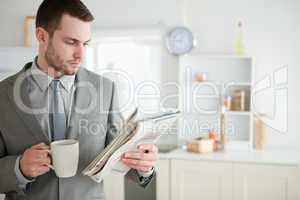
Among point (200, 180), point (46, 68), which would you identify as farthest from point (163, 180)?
point (46, 68)

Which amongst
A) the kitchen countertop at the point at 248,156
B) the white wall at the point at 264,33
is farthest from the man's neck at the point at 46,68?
the white wall at the point at 264,33

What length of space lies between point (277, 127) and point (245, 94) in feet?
1.21

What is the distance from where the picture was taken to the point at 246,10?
2982 mm

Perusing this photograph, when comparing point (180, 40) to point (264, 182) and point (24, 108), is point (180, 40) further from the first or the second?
point (24, 108)

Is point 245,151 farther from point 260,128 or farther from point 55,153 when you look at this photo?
point 55,153

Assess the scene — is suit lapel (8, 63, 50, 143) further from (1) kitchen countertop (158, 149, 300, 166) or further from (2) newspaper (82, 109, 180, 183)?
(1) kitchen countertop (158, 149, 300, 166)

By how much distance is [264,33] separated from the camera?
9.73 ft

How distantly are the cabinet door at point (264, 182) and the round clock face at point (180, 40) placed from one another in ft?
3.35

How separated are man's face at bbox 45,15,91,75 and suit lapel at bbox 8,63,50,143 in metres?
0.13

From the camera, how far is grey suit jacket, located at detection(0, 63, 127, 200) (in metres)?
1.19

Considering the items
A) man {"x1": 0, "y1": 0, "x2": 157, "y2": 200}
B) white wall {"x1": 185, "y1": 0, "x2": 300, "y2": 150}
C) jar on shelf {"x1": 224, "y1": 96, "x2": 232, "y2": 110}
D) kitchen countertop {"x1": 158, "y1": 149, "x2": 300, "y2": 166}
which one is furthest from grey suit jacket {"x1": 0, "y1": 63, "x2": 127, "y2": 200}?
white wall {"x1": 185, "y1": 0, "x2": 300, "y2": 150}

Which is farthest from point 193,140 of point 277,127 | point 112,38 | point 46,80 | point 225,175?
point 46,80

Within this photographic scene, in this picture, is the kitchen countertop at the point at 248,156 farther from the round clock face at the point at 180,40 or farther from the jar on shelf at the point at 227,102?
the round clock face at the point at 180,40

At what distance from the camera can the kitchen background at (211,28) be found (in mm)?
2932
